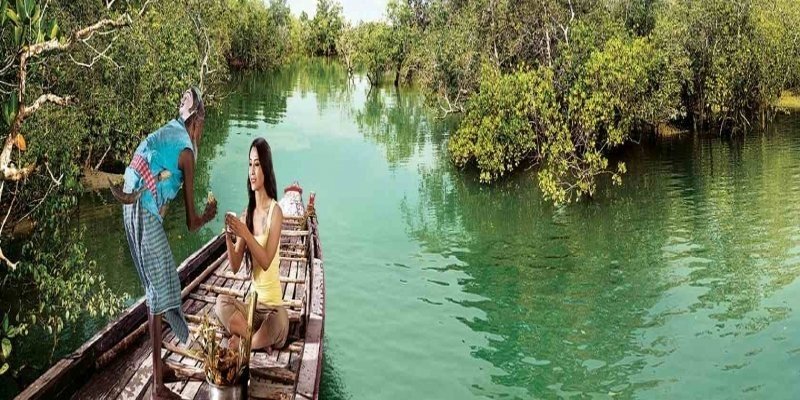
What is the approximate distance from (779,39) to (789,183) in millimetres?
13203

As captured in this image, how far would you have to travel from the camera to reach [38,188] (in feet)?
35.2

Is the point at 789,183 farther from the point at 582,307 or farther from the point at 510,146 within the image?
the point at 582,307

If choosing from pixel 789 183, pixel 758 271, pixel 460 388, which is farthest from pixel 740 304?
pixel 789 183

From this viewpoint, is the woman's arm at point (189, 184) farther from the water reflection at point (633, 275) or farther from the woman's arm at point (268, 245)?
the water reflection at point (633, 275)

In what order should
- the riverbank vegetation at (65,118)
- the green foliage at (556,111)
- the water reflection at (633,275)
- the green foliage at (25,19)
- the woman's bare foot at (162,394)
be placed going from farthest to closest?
1. the green foliage at (556,111)
2. the water reflection at (633,275)
3. the woman's bare foot at (162,394)
4. the riverbank vegetation at (65,118)
5. the green foliage at (25,19)

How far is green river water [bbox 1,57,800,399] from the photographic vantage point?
9742 mm

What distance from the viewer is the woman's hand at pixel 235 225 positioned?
533 cm

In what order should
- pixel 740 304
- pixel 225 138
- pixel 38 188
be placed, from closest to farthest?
pixel 38 188, pixel 740 304, pixel 225 138

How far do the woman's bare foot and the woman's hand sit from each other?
1.40m

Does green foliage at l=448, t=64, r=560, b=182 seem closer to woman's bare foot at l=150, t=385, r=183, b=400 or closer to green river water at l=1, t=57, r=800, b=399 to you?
green river water at l=1, t=57, r=800, b=399

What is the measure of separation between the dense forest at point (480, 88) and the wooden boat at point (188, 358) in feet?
4.23

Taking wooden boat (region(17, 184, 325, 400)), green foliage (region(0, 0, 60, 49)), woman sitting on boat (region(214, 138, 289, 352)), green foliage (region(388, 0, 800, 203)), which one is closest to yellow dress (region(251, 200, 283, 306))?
woman sitting on boat (region(214, 138, 289, 352))

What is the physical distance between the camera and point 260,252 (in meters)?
5.88

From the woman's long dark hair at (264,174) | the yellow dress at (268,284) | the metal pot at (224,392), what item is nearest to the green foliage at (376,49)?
the yellow dress at (268,284)
